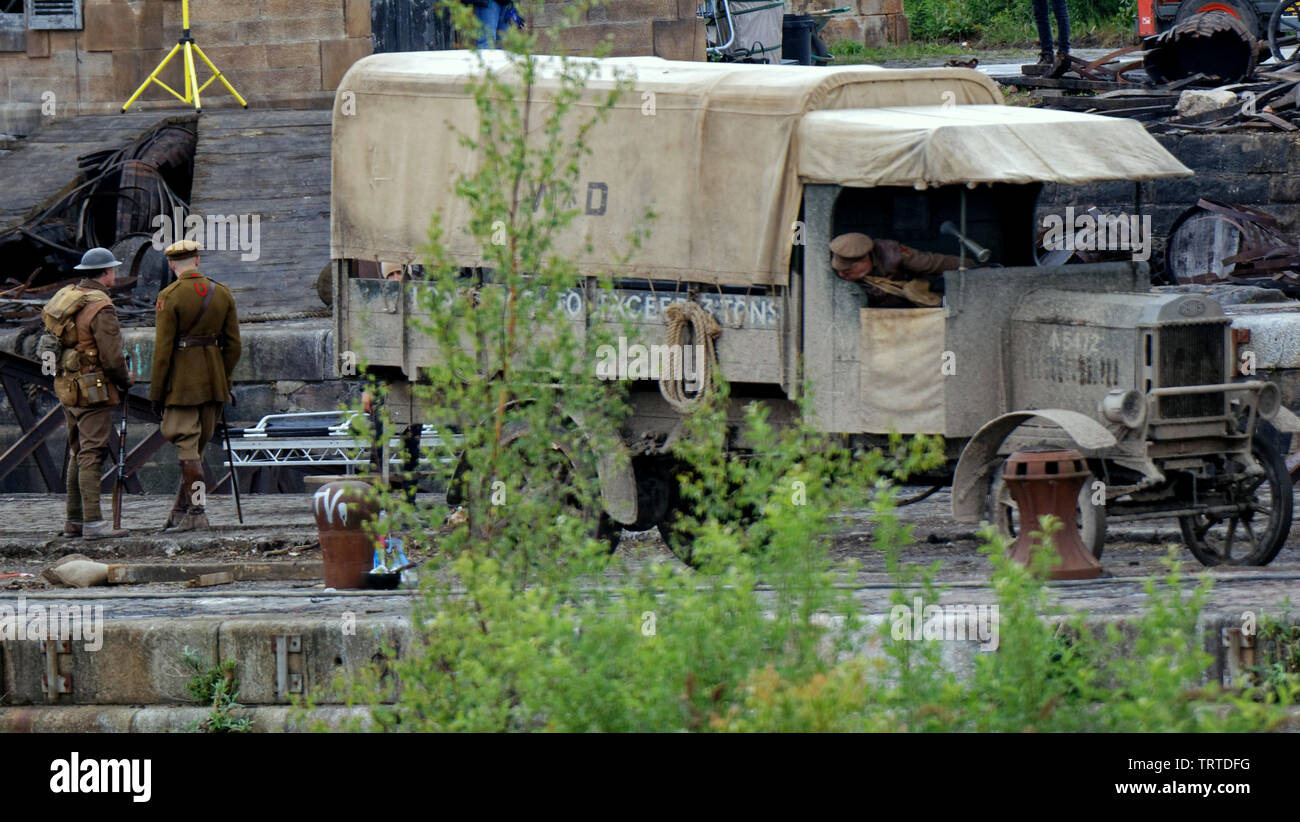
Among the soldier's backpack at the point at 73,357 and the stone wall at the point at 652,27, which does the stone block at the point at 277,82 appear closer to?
the stone wall at the point at 652,27

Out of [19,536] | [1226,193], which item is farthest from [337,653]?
[1226,193]

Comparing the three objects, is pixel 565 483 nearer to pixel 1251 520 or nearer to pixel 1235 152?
pixel 1251 520

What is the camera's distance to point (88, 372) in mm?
12766

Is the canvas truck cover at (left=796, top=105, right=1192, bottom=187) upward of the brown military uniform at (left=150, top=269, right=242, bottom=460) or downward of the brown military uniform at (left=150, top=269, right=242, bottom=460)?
upward

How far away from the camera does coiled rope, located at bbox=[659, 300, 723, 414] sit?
35.8ft

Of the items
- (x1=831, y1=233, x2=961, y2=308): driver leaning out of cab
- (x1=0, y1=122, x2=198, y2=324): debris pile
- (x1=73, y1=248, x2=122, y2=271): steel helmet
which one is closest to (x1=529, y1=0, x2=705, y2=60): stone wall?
(x1=0, y1=122, x2=198, y2=324): debris pile

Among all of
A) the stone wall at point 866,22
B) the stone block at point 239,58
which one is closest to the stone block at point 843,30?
the stone wall at point 866,22

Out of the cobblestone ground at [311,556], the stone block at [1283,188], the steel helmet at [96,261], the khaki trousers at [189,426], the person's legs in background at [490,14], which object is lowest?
the cobblestone ground at [311,556]

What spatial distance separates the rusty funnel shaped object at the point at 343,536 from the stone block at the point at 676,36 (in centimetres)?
1160

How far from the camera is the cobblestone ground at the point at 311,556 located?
361 inches

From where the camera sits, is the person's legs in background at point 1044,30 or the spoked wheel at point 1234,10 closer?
the person's legs in background at point 1044,30

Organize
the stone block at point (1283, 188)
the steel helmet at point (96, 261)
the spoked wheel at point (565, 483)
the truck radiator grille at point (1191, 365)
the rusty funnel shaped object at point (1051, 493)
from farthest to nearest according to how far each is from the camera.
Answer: the stone block at point (1283, 188), the steel helmet at point (96, 261), the truck radiator grille at point (1191, 365), the rusty funnel shaped object at point (1051, 493), the spoked wheel at point (565, 483)

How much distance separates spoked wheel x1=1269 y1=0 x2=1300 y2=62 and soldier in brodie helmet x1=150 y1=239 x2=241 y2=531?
517 inches

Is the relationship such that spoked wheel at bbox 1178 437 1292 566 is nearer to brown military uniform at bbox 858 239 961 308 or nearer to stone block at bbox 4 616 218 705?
brown military uniform at bbox 858 239 961 308
